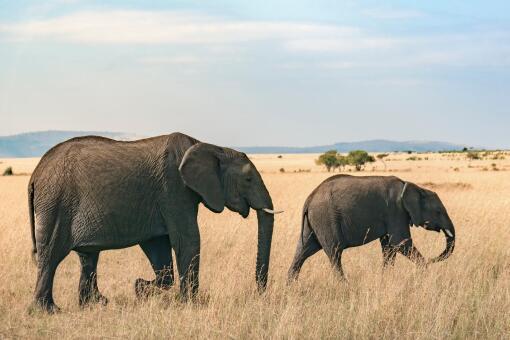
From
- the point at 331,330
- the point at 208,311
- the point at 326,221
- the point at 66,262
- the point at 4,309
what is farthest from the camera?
the point at 66,262

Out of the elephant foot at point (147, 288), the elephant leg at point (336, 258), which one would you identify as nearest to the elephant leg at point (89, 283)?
the elephant foot at point (147, 288)

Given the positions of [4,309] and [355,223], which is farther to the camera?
[355,223]

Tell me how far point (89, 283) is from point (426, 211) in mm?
5497

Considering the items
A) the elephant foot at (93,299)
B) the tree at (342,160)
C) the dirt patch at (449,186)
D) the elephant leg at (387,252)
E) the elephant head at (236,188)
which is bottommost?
the elephant foot at (93,299)

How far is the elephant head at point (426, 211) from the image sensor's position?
12047 mm

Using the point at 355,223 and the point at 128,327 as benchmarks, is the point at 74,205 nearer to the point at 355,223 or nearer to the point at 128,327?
the point at 128,327

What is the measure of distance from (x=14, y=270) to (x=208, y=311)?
5172 millimetres

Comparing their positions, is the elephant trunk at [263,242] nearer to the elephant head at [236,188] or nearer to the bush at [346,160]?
the elephant head at [236,188]

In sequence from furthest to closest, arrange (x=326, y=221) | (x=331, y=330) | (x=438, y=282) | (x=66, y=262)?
1. (x=66, y=262)
2. (x=326, y=221)
3. (x=438, y=282)
4. (x=331, y=330)

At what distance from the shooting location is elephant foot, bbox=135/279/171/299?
31.5 ft

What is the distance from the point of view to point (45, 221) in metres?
9.36

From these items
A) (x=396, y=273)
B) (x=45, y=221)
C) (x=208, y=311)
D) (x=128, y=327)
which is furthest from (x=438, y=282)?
(x=45, y=221)

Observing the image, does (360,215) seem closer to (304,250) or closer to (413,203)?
(413,203)

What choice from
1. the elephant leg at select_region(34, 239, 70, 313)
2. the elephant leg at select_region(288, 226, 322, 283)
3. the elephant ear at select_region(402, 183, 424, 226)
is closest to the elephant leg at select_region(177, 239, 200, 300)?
the elephant leg at select_region(34, 239, 70, 313)
